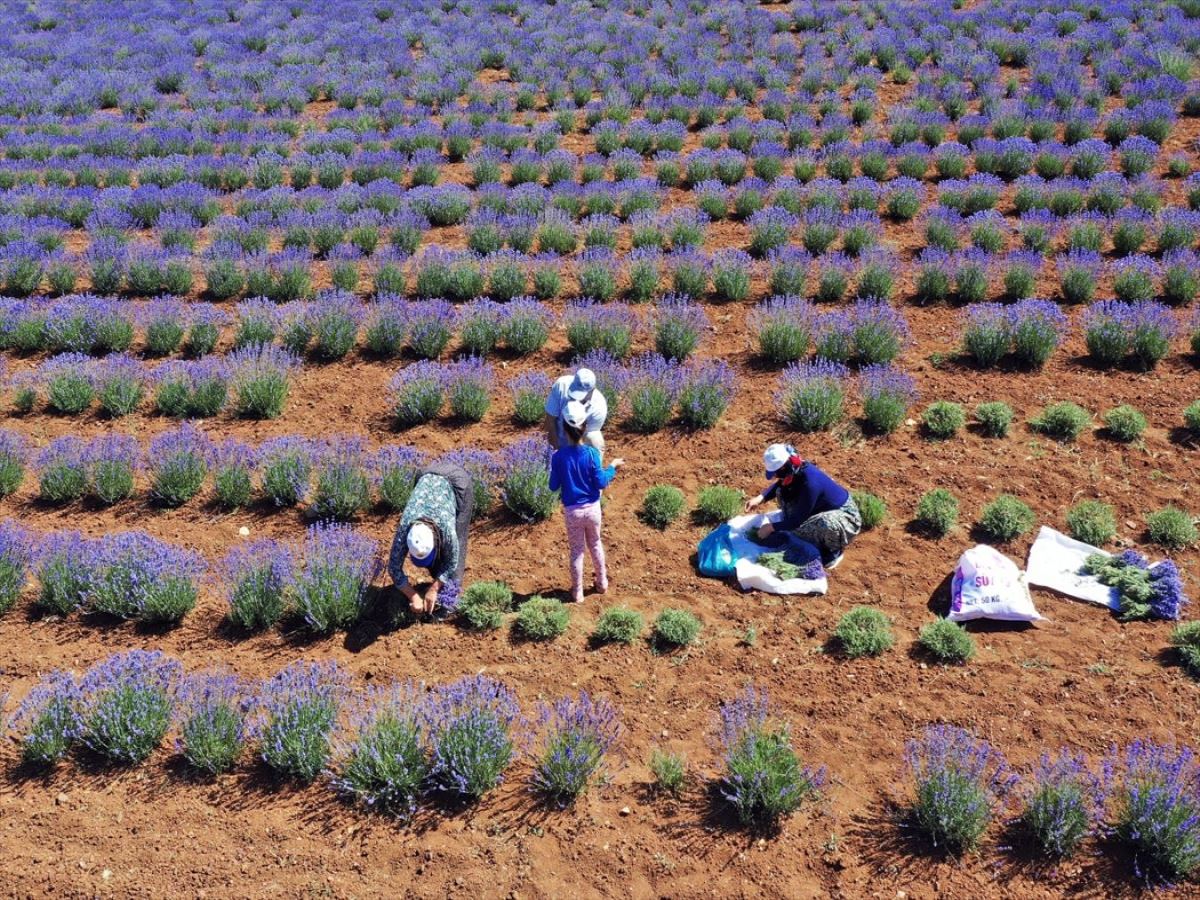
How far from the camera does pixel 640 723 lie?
5176mm

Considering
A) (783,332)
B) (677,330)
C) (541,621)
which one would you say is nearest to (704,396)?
(677,330)

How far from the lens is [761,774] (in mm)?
4535

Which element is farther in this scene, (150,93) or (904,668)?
(150,93)

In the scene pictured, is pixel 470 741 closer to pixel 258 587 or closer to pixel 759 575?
pixel 258 587

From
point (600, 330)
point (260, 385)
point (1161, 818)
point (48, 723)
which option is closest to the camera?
point (1161, 818)

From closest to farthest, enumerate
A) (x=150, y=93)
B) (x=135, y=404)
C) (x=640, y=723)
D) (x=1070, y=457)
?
1. (x=640, y=723)
2. (x=1070, y=457)
3. (x=135, y=404)
4. (x=150, y=93)

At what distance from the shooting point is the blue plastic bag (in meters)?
6.25

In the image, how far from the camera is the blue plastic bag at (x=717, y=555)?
625 cm

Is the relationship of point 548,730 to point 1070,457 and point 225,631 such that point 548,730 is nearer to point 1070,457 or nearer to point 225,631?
point 225,631

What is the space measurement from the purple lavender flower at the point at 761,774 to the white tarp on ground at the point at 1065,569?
2.17m

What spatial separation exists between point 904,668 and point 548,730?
2000mm

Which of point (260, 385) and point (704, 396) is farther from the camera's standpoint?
point (260, 385)

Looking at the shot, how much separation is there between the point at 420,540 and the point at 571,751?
1.44m

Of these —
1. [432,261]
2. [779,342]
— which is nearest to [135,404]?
[432,261]
